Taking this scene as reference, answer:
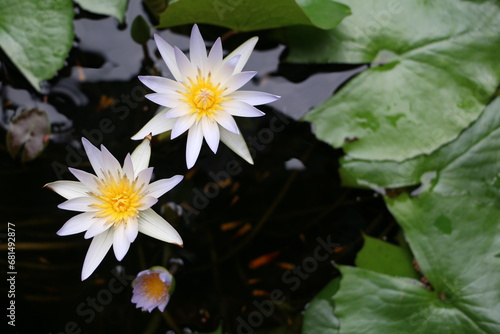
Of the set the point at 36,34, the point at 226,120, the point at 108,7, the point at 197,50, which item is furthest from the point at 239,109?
the point at 36,34

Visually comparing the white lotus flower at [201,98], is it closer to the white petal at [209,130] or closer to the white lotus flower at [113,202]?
the white petal at [209,130]

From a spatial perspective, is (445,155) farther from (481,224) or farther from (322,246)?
(322,246)

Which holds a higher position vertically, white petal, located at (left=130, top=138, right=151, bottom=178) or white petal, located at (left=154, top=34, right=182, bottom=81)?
white petal, located at (left=154, top=34, right=182, bottom=81)

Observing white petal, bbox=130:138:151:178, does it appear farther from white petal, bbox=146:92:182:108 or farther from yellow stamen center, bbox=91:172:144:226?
white petal, bbox=146:92:182:108

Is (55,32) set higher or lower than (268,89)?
higher

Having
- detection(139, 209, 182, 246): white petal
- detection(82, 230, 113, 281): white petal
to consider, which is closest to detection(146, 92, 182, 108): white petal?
detection(139, 209, 182, 246): white petal

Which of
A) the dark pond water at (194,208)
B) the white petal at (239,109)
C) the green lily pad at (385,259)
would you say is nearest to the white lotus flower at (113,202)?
the white petal at (239,109)

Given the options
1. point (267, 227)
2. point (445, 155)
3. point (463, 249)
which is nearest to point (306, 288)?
point (267, 227)
